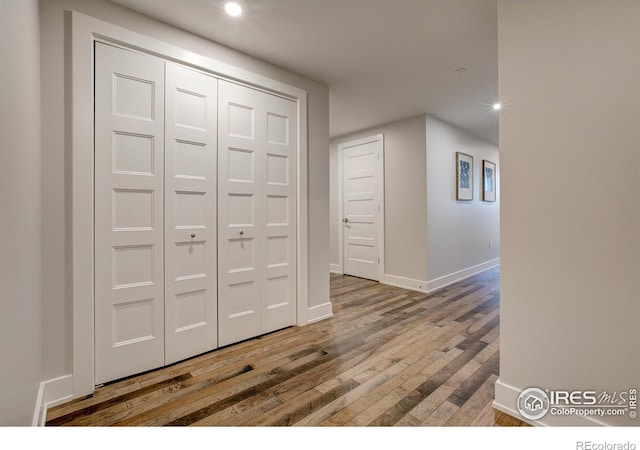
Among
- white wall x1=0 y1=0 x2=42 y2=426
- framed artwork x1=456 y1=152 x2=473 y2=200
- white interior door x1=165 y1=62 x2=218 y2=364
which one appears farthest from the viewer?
framed artwork x1=456 y1=152 x2=473 y2=200

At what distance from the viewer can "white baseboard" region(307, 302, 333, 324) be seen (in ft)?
9.29

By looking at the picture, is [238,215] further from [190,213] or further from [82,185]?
[82,185]

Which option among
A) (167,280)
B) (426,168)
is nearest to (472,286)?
(426,168)

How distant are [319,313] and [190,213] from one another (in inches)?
61.6

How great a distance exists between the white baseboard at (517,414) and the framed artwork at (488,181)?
4253 mm

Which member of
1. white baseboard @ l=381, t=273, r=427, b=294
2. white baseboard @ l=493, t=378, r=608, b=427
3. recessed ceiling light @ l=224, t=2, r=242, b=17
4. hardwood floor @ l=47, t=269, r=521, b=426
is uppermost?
recessed ceiling light @ l=224, t=2, r=242, b=17

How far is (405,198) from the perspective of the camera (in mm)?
4164

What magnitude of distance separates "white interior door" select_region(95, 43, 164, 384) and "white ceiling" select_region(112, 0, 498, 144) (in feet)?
1.65

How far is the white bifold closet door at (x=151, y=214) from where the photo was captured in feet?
5.93

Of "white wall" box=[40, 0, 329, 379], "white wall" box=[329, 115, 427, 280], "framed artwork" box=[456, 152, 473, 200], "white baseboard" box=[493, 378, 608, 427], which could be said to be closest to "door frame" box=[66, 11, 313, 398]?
"white wall" box=[40, 0, 329, 379]

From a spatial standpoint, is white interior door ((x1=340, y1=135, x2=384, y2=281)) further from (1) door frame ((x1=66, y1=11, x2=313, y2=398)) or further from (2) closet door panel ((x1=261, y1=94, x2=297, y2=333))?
(1) door frame ((x1=66, y1=11, x2=313, y2=398))

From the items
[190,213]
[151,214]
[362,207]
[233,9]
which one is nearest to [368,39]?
[233,9]

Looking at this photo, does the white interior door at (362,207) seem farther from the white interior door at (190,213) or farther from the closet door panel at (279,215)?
the white interior door at (190,213)

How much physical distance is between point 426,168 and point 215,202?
286 centimetres
